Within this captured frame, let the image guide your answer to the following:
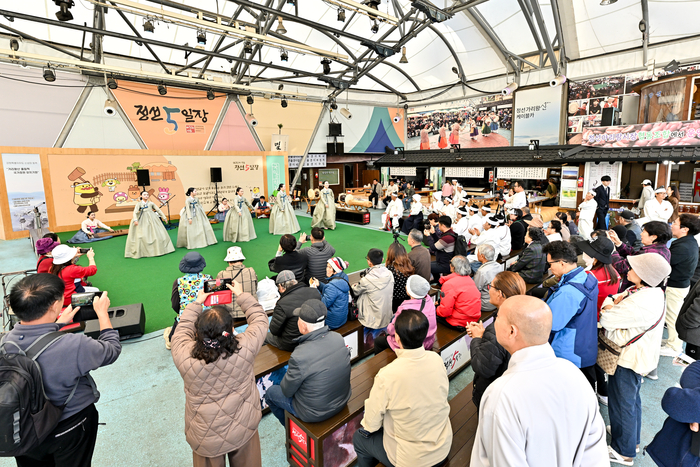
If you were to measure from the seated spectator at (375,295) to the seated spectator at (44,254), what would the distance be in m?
3.96

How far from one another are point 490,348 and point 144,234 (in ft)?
27.8

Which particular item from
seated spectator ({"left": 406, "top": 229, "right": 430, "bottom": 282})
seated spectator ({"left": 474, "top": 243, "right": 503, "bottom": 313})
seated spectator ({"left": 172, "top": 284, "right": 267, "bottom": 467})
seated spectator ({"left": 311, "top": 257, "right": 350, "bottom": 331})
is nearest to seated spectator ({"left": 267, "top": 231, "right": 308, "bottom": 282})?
seated spectator ({"left": 311, "top": 257, "right": 350, "bottom": 331})

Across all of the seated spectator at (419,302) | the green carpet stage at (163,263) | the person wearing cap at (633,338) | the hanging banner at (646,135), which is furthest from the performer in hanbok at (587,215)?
the seated spectator at (419,302)

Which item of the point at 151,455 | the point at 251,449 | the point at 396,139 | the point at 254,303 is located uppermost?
the point at 396,139

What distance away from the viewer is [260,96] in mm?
16391

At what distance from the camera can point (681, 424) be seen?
5.81 feet

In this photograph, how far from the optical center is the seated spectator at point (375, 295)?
12.0 feet

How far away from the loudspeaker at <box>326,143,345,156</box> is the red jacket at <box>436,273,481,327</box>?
16.4 metres

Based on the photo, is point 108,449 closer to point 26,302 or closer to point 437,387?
point 26,302

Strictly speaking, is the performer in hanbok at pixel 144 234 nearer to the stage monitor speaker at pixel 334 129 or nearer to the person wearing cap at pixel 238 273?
the person wearing cap at pixel 238 273

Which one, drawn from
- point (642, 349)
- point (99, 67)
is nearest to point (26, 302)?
point (642, 349)

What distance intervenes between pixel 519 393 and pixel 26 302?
2.32m

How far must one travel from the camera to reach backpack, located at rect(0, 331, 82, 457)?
1525 mm

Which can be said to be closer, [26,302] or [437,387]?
[26,302]
